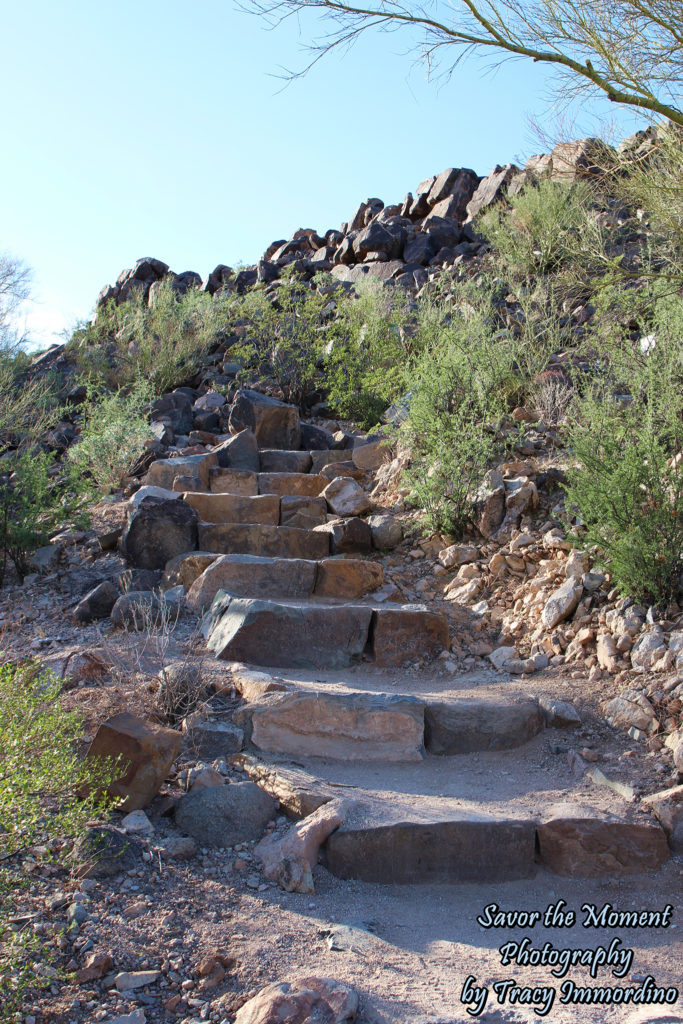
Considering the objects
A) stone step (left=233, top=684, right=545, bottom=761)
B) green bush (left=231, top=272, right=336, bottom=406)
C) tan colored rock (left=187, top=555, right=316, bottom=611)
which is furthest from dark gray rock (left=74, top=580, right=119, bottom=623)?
green bush (left=231, top=272, right=336, bottom=406)

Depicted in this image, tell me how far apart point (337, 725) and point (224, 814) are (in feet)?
2.95

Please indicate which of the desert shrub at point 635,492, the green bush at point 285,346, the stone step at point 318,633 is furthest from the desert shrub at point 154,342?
the desert shrub at point 635,492

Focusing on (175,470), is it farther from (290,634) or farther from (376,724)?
(376,724)

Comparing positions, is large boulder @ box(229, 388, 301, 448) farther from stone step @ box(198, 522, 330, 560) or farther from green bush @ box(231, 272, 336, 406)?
stone step @ box(198, 522, 330, 560)

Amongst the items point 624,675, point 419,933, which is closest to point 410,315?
point 624,675

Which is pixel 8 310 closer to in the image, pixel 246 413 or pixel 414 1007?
pixel 246 413

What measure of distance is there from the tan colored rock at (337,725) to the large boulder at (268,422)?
5.72m

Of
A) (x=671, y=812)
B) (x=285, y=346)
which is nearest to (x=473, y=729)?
(x=671, y=812)

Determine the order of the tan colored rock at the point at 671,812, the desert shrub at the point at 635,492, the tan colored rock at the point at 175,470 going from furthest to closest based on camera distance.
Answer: the tan colored rock at the point at 175,470 → the desert shrub at the point at 635,492 → the tan colored rock at the point at 671,812

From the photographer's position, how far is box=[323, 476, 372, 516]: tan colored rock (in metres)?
7.83

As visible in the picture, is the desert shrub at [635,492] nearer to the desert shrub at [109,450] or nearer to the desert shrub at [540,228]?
the desert shrub at [109,450]

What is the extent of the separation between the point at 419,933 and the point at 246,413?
7328 millimetres

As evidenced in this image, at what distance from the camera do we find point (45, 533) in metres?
7.08

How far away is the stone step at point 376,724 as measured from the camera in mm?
4176
